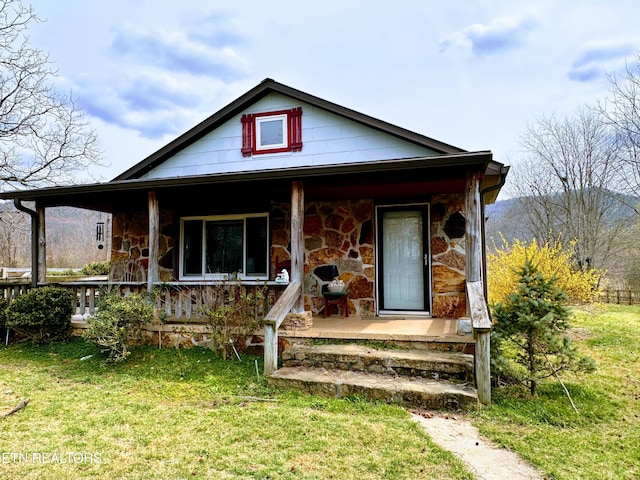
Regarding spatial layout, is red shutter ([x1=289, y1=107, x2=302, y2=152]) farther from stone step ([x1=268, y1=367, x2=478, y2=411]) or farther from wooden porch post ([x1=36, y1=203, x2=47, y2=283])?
wooden porch post ([x1=36, y1=203, x2=47, y2=283])

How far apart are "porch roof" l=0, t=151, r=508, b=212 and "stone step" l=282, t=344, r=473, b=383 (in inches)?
91.0

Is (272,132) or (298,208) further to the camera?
(272,132)

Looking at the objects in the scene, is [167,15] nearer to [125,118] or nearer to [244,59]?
[244,59]

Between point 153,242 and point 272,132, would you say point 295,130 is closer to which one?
point 272,132

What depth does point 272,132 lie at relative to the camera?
26.9 feet

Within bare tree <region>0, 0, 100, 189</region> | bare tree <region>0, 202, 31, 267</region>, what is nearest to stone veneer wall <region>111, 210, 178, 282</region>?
bare tree <region>0, 0, 100, 189</region>

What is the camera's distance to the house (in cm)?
624

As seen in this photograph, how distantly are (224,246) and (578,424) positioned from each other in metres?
6.42

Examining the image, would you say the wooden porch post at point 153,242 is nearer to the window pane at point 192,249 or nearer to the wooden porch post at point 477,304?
the window pane at point 192,249

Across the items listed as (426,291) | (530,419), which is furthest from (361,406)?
(426,291)

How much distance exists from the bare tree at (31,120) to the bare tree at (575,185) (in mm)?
18328

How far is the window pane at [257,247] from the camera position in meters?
7.99

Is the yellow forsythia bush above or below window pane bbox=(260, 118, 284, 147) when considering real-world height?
below

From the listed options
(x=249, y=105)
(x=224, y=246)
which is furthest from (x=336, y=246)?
(x=249, y=105)
